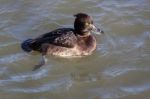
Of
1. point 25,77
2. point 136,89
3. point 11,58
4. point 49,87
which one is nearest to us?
point 136,89

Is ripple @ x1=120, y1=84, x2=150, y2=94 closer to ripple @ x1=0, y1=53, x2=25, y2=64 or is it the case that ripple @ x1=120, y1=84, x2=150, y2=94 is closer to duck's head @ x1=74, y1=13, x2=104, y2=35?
duck's head @ x1=74, y1=13, x2=104, y2=35

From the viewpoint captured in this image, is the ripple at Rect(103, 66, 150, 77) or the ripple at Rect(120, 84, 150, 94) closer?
the ripple at Rect(120, 84, 150, 94)

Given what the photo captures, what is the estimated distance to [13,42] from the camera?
11203mm

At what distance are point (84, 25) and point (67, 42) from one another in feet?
1.82

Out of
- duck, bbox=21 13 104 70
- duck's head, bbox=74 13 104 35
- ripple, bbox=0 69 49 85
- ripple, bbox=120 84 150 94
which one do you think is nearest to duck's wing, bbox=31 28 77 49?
duck, bbox=21 13 104 70

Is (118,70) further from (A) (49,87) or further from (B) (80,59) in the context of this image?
(A) (49,87)

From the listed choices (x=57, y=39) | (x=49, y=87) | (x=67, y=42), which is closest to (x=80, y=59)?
(x=67, y=42)

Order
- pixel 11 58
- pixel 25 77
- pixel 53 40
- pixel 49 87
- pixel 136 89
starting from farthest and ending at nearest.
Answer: pixel 53 40
pixel 11 58
pixel 25 77
pixel 49 87
pixel 136 89

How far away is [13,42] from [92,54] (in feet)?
5.74

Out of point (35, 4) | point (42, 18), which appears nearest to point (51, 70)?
point (42, 18)

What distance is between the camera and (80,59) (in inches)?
433

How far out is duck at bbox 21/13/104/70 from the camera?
35.9ft

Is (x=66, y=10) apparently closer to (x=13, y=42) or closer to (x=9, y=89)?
(x=13, y=42)

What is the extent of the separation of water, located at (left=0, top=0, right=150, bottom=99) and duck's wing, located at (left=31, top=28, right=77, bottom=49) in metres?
0.29
